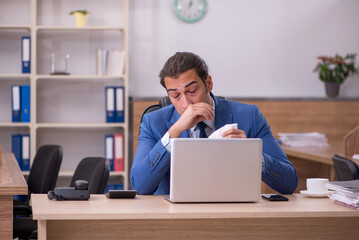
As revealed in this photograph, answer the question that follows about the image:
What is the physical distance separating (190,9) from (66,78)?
1.39 metres

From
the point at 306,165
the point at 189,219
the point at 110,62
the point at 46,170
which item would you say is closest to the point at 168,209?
the point at 189,219

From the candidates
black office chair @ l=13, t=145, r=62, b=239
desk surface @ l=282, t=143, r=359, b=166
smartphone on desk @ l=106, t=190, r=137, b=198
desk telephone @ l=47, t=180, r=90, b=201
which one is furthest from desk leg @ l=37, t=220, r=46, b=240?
desk surface @ l=282, t=143, r=359, b=166

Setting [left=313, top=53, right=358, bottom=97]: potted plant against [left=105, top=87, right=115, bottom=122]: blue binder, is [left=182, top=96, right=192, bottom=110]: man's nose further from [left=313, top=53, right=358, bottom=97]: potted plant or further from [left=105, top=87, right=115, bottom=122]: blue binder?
[left=313, top=53, right=358, bottom=97]: potted plant

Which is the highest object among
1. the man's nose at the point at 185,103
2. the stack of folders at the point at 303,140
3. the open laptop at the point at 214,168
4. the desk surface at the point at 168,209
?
the man's nose at the point at 185,103

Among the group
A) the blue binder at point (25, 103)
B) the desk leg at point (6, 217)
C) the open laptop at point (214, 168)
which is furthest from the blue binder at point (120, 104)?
the open laptop at point (214, 168)

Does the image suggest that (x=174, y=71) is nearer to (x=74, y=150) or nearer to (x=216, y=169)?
(x=216, y=169)

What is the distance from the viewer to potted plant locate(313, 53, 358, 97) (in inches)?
230

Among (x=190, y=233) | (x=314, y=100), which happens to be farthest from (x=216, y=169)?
(x=314, y=100)

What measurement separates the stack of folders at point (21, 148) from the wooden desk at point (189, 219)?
3.41m

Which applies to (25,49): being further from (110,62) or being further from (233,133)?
(233,133)

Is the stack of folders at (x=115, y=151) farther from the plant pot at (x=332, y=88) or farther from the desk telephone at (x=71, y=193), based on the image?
the desk telephone at (x=71, y=193)

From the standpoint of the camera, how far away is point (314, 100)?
19.0 ft

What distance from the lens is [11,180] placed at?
3.08 meters

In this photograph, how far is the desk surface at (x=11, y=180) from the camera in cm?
276
